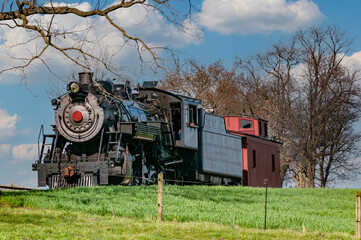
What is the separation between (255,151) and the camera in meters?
31.4

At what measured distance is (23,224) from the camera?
12.2m

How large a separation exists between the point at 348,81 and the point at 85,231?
33101mm

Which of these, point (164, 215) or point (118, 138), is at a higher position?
point (118, 138)

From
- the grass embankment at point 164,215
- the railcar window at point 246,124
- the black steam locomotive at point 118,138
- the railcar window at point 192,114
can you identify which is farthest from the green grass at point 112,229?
the railcar window at point 246,124

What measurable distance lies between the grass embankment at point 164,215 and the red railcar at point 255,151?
889 cm

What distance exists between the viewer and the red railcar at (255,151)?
3031 centimetres

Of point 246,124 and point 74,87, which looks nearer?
point 74,87

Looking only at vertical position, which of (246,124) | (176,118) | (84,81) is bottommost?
(176,118)

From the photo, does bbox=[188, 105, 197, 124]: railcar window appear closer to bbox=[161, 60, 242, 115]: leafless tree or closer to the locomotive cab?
Result: the locomotive cab

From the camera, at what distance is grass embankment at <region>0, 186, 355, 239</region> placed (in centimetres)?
1165

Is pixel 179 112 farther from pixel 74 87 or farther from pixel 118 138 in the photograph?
pixel 74 87

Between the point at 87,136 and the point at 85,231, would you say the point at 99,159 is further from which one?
the point at 85,231

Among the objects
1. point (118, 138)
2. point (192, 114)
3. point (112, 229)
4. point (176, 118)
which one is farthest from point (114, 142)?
point (112, 229)

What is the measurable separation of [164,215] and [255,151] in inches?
700
